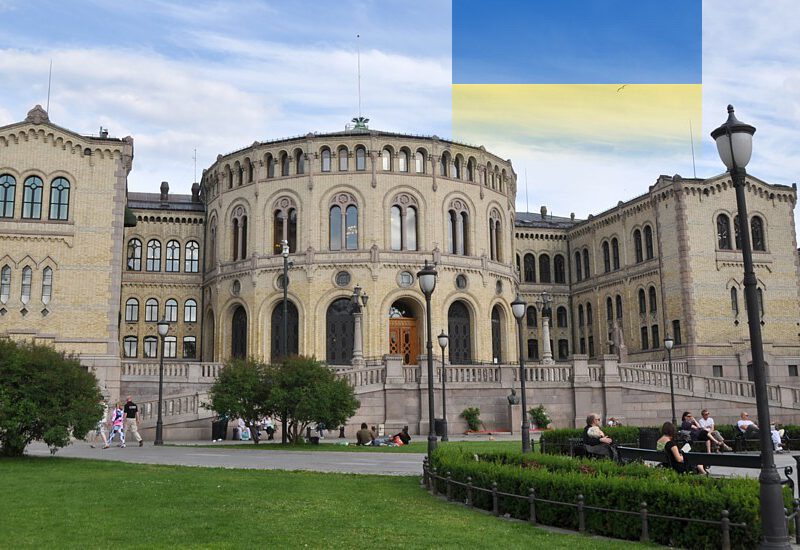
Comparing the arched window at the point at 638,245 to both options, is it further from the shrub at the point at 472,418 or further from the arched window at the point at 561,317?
the shrub at the point at 472,418

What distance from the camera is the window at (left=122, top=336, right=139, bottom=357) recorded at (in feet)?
188

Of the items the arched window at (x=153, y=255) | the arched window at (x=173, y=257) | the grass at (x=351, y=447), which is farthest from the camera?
the arched window at (x=173, y=257)

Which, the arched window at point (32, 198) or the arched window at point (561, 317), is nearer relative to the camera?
the arched window at point (32, 198)

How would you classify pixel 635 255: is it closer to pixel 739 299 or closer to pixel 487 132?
pixel 739 299

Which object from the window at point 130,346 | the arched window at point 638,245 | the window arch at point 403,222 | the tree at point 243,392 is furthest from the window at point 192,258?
the arched window at point 638,245

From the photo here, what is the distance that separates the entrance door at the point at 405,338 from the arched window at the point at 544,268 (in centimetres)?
1951

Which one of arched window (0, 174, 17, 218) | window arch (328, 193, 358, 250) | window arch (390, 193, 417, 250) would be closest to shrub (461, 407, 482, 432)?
window arch (390, 193, 417, 250)

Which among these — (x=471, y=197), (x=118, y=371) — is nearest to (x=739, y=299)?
(x=471, y=197)

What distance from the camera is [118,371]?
40.4 m

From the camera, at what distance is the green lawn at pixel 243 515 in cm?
1056

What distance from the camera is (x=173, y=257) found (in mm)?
59500

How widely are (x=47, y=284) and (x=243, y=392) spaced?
18845mm

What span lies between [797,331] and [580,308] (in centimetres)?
1722

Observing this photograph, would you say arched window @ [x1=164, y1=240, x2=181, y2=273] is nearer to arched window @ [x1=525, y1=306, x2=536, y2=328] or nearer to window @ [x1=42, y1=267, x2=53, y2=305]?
window @ [x1=42, y1=267, x2=53, y2=305]
